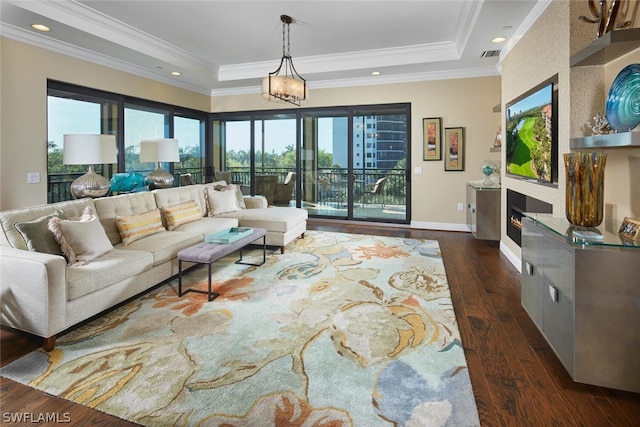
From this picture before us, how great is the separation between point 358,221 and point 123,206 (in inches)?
178

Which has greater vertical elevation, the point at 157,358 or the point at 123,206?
the point at 123,206

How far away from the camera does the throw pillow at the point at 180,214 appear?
417cm

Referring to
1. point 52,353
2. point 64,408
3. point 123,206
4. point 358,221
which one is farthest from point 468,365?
point 358,221

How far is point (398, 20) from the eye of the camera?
459cm

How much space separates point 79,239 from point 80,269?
34cm

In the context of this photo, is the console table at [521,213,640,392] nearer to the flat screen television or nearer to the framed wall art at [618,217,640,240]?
the framed wall art at [618,217,640,240]

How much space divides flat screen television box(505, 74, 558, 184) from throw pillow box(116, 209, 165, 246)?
3887mm

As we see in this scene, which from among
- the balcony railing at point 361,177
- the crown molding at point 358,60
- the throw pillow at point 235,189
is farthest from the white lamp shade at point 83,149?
the crown molding at point 358,60

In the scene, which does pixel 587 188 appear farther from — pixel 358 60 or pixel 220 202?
pixel 358 60

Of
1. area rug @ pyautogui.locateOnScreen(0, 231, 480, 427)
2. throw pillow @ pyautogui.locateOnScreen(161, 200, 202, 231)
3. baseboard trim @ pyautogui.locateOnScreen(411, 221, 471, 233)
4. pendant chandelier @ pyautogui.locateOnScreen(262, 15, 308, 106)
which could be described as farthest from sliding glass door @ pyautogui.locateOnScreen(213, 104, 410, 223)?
area rug @ pyautogui.locateOnScreen(0, 231, 480, 427)

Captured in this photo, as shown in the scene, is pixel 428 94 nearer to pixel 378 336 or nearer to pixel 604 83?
pixel 604 83

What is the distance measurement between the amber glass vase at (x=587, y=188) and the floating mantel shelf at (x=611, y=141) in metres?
0.12

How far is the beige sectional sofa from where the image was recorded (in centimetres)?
230

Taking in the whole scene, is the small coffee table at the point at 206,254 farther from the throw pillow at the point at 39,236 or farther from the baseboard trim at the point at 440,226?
the baseboard trim at the point at 440,226
